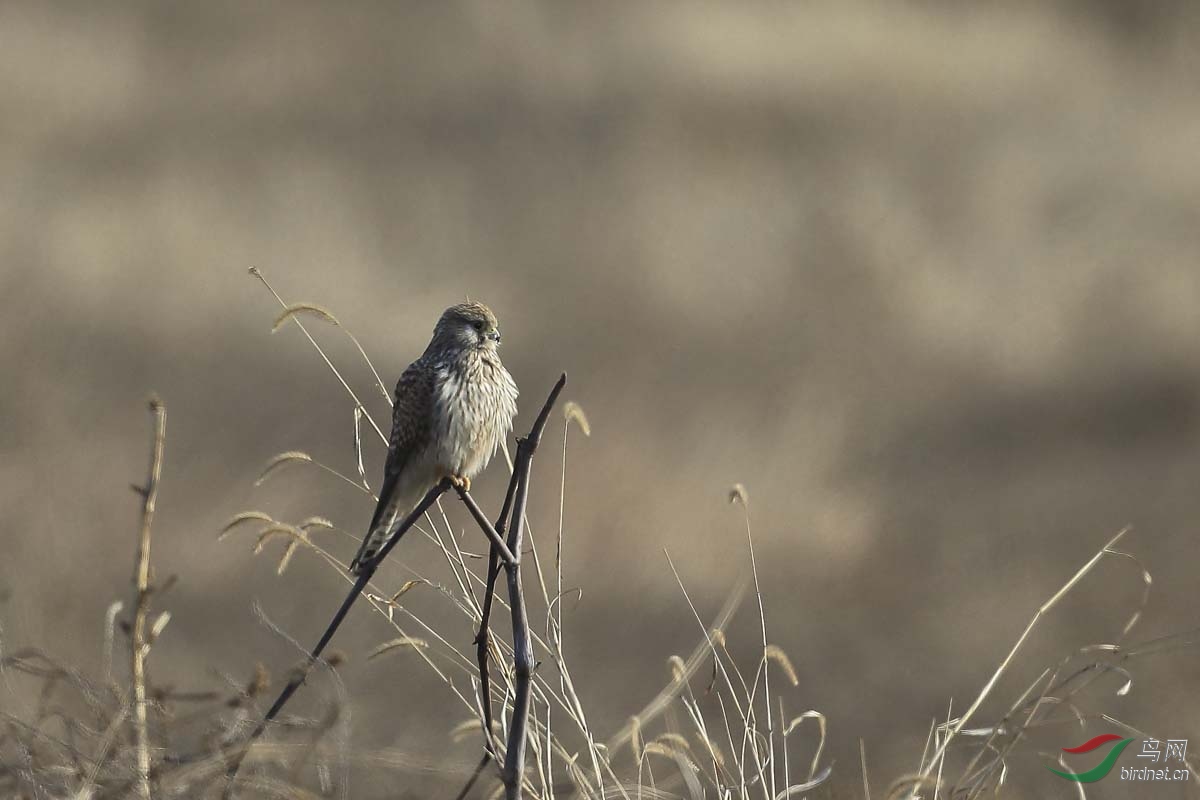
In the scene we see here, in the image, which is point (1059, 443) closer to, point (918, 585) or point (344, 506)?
point (918, 585)

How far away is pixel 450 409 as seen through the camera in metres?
3.97

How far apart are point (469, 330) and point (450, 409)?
0.89ft

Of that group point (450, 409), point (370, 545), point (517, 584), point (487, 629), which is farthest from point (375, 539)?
point (517, 584)

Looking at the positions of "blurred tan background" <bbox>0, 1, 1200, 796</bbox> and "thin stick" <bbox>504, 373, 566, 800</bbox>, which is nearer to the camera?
"thin stick" <bbox>504, 373, 566, 800</bbox>

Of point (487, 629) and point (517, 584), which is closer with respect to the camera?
point (517, 584)

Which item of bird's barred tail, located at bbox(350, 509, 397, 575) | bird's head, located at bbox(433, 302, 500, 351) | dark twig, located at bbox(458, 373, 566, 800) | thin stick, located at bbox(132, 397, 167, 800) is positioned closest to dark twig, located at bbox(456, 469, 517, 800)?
dark twig, located at bbox(458, 373, 566, 800)

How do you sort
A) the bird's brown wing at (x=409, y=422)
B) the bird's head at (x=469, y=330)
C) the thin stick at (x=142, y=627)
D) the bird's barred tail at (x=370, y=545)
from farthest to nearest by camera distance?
the bird's head at (x=469, y=330) < the bird's brown wing at (x=409, y=422) < the bird's barred tail at (x=370, y=545) < the thin stick at (x=142, y=627)

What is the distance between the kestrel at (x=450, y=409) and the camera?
3.95 meters

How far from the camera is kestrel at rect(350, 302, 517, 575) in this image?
12.9 ft

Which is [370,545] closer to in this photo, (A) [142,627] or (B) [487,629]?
(B) [487,629]

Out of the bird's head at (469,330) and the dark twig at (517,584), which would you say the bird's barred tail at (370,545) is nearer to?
the bird's head at (469,330)

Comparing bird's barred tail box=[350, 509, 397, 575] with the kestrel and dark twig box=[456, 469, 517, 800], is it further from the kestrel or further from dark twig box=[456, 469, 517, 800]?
dark twig box=[456, 469, 517, 800]

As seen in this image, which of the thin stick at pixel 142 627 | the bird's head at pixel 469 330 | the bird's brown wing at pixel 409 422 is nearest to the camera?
the thin stick at pixel 142 627

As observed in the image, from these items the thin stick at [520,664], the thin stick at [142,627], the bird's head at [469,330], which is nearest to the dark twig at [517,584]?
the thin stick at [520,664]
